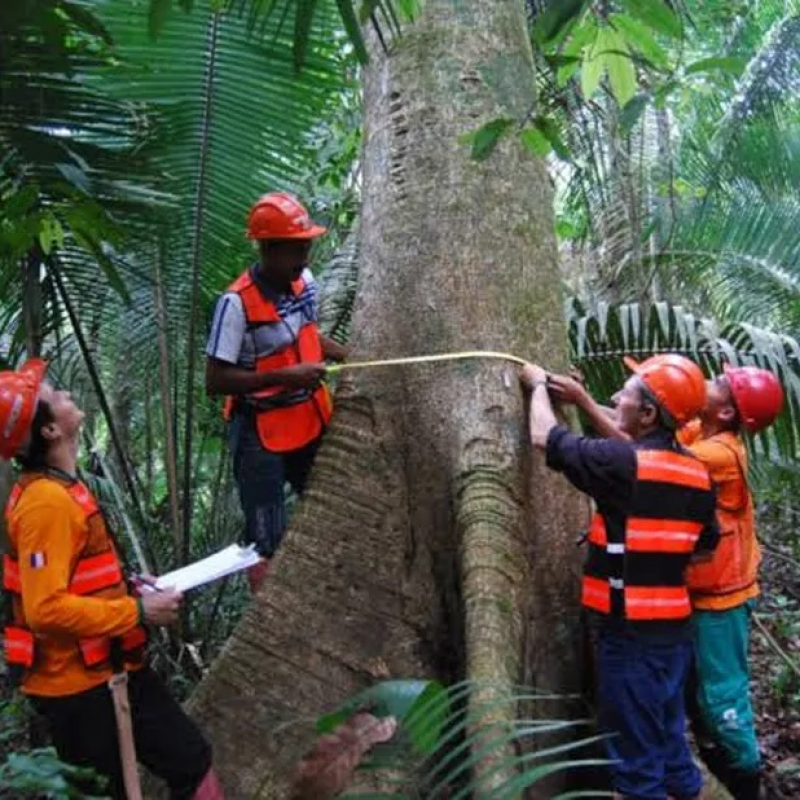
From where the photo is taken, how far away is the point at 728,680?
3.89 m

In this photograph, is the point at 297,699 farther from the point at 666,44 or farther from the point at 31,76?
the point at 666,44

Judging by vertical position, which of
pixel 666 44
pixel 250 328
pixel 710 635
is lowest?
pixel 710 635

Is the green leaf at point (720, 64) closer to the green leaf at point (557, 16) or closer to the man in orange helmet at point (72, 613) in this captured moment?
the green leaf at point (557, 16)

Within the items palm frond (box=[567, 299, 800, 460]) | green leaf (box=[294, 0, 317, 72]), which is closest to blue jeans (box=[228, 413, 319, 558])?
palm frond (box=[567, 299, 800, 460])

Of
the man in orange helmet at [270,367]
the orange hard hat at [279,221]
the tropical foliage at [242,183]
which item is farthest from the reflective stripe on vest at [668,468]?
the orange hard hat at [279,221]

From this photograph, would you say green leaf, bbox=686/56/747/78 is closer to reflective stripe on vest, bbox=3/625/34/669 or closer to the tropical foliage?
the tropical foliage

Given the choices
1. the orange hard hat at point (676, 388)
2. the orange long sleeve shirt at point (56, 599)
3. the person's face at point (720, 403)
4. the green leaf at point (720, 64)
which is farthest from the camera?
the person's face at point (720, 403)

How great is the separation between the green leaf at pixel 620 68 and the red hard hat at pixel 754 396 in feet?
6.41

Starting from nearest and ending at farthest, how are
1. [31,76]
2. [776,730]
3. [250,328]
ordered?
A: 1. [31,76]
2. [250,328]
3. [776,730]

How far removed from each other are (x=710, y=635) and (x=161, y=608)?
6.41 ft

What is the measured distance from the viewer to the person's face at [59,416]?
307 cm

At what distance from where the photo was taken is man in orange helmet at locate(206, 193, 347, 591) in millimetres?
3710

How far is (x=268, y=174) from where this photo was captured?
486 cm

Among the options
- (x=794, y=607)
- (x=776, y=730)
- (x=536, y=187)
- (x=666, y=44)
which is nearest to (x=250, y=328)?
(x=536, y=187)
